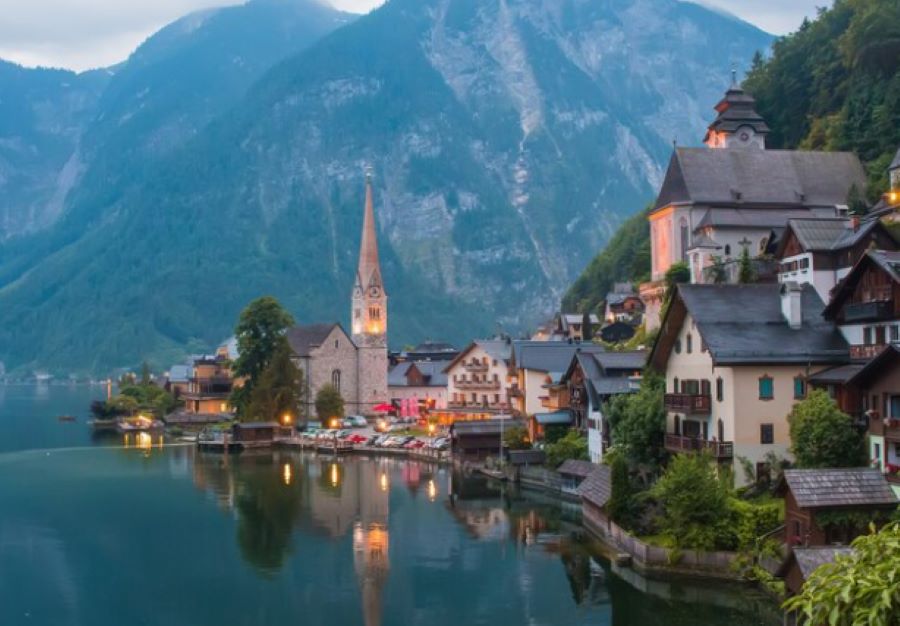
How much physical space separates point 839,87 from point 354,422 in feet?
193

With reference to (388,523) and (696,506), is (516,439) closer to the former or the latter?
(388,523)

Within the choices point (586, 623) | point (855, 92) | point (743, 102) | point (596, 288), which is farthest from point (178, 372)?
point (586, 623)

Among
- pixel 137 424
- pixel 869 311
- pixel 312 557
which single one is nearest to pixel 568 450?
pixel 312 557

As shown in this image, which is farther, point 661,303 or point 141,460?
point 141,460

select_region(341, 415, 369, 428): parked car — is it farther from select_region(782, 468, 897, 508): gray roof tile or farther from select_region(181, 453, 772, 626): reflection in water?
select_region(782, 468, 897, 508): gray roof tile

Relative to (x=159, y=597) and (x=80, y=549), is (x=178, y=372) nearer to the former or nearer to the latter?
(x=80, y=549)

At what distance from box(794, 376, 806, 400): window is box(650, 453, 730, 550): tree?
18.9 ft

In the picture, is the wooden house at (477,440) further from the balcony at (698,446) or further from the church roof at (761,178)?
the balcony at (698,446)

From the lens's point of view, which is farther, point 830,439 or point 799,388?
point 799,388

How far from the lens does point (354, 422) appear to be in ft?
381

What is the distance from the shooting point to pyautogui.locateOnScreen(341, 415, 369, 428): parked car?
114750mm

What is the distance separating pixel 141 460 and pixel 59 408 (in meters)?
94.9

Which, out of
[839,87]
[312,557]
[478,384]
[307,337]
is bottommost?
[312,557]

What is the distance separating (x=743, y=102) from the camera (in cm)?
9788
